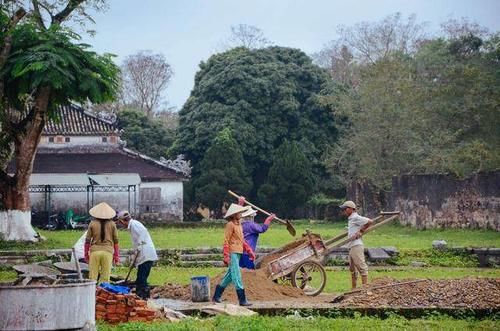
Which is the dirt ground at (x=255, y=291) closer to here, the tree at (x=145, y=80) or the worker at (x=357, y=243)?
the worker at (x=357, y=243)

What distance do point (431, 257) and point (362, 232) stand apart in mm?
8930

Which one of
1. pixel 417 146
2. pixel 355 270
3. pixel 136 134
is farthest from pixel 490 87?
pixel 136 134

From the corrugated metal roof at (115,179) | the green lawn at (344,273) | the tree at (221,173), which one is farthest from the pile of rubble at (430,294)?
the corrugated metal roof at (115,179)

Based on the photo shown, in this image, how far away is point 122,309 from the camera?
11.6 meters

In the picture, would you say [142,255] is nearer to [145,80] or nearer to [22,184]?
[22,184]

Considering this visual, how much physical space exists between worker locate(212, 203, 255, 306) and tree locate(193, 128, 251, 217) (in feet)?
116

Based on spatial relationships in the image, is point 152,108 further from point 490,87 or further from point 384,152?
point 490,87

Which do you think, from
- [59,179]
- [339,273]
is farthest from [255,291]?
[59,179]

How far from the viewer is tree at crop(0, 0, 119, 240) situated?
25.1m

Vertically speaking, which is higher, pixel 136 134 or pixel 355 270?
pixel 136 134

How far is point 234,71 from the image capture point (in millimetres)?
53875

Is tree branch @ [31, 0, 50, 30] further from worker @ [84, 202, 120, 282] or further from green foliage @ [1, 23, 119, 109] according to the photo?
worker @ [84, 202, 120, 282]

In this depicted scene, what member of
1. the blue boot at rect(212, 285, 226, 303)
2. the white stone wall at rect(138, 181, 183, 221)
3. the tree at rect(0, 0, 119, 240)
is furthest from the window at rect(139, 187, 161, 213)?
the blue boot at rect(212, 285, 226, 303)

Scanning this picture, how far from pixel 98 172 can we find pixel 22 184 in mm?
22015
